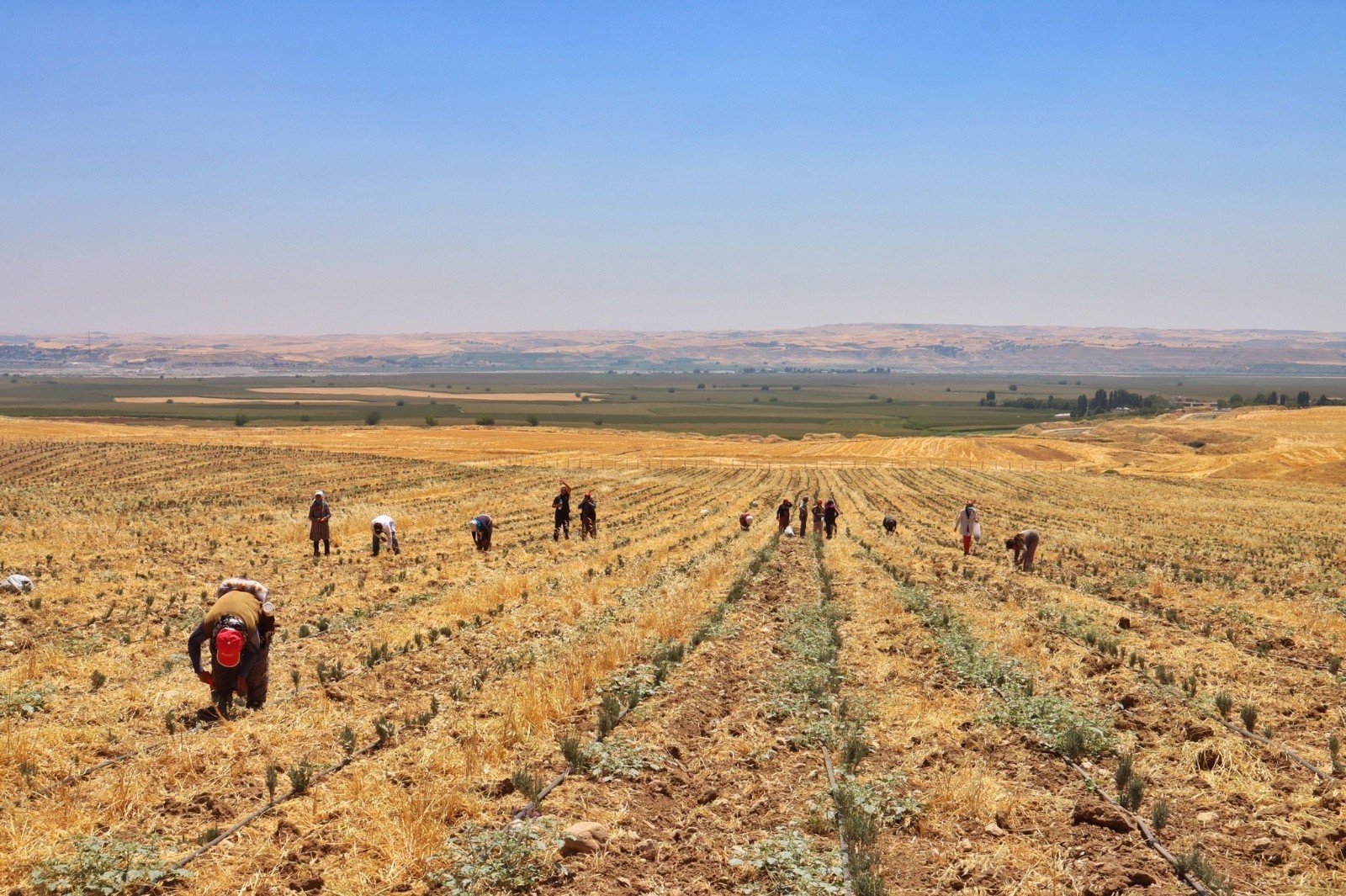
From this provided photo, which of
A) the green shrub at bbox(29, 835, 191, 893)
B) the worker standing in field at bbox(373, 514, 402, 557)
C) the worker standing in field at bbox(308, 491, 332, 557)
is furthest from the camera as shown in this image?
the worker standing in field at bbox(373, 514, 402, 557)

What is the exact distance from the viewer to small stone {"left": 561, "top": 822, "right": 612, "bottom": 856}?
6500mm

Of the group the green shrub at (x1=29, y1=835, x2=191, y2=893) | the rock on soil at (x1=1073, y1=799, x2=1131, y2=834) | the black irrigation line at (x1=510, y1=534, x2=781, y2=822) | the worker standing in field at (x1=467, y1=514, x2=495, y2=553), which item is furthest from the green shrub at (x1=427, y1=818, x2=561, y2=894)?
the worker standing in field at (x1=467, y1=514, x2=495, y2=553)

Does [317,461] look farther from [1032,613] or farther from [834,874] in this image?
[834,874]

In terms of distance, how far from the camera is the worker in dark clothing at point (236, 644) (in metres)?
9.34

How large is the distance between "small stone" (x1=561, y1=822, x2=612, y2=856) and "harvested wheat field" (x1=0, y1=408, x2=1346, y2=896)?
0.02 meters

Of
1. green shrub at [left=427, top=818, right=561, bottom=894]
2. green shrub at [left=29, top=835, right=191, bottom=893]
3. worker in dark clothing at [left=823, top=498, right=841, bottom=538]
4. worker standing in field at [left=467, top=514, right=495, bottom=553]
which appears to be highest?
green shrub at [left=29, top=835, right=191, bottom=893]

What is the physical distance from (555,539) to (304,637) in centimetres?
1251

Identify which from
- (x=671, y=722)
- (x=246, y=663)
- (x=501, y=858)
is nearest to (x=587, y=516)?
(x=246, y=663)

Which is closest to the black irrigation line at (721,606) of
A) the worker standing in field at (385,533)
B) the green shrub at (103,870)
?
the green shrub at (103,870)

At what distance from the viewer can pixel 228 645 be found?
9.29m

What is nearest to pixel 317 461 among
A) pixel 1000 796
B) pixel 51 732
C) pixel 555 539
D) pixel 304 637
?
pixel 555 539

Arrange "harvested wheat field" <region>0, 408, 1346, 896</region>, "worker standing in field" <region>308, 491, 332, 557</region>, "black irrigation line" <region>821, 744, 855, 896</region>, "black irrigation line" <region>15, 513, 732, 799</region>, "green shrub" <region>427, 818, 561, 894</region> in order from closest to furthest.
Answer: "green shrub" <region>427, 818, 561, 894</region>, "black irrigation line" <region>821, 744, 855, 896</region>, "harvested wheat field" <region>0, 408, 1346, 896</region>, "black irrigation line" <region>15, 513, 732, 799</region>, "worker standing in field" <region>308, 491, 332, 557</region>

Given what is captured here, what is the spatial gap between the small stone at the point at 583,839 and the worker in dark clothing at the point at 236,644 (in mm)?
4561

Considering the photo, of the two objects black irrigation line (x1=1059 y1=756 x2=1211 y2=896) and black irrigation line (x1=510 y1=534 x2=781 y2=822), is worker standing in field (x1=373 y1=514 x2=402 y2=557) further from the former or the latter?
black irrigation line (x1=1059 y1=756 x2=1211 y2=896)
